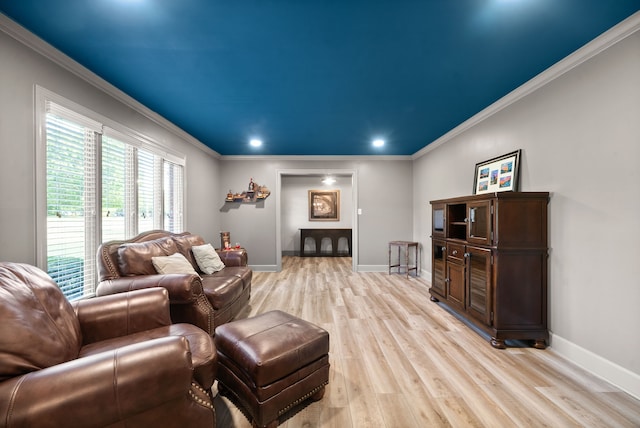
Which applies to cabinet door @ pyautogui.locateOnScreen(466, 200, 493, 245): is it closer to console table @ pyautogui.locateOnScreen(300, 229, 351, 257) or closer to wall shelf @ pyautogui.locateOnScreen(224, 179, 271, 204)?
wall shelf @ pyautogui.locateOnScreen(224, 179, 271, 204)

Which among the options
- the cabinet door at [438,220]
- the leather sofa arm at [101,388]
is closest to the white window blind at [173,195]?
the leather sofa arm at [101,388]

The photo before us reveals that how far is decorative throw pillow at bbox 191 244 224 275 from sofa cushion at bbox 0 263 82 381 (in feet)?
5.06

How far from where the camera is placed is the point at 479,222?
2.59m

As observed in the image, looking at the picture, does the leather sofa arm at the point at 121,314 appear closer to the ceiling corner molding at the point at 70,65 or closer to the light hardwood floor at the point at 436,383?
the light hardwood floor at the point at 436,383

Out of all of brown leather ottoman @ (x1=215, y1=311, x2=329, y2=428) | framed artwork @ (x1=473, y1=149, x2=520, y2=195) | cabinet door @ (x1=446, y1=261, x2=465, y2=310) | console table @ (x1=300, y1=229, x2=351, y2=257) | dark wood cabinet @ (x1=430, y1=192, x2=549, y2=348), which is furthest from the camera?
console table @ (x1=300, y1=229, x2=351, y2=257)

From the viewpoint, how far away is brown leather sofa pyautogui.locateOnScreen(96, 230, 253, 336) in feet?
6.78

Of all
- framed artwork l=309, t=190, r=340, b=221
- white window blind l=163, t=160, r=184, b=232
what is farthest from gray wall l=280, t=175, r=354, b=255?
white window blind l=163, t=160, r=184, b=232

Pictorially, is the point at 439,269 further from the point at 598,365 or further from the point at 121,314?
the point at 121,314

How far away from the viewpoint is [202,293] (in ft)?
7.13

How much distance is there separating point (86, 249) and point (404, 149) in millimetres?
4762

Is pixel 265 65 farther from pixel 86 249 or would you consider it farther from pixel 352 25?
pixel 86 249

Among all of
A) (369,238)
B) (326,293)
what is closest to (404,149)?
(369,238)

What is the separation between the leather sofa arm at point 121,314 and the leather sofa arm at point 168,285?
1.07ft

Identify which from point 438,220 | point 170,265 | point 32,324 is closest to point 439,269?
point 438,220
